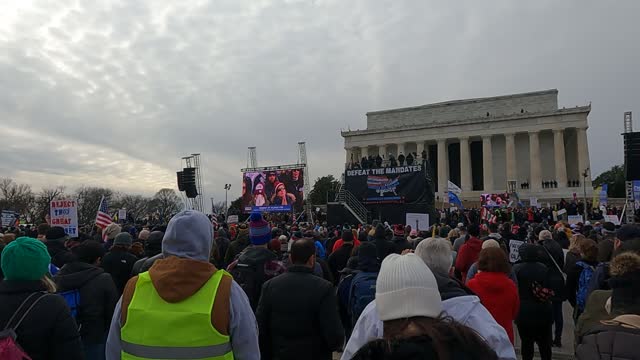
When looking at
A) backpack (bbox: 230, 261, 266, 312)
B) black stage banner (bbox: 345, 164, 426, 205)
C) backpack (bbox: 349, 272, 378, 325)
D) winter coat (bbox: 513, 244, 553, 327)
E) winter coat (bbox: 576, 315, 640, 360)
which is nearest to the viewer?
winter coat (bbox: 576, 315, 640, 360)

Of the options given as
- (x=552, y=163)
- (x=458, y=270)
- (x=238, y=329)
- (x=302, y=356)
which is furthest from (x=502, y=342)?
(x=552, y=163)

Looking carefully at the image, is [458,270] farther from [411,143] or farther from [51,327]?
[411,143]

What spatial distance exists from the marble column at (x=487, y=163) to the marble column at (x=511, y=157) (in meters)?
2.16

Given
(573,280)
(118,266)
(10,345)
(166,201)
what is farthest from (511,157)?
(166,201)

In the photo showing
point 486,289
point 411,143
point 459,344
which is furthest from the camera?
point 411,143

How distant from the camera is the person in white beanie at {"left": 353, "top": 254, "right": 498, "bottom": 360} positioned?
1.75m

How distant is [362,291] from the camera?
503 centimetres

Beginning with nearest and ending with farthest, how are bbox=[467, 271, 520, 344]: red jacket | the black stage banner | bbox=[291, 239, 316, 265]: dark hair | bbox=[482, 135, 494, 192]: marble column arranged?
bbox=[291, 239, 316, 265]: dark hair, bbox=[467, 271, 520, 344]: red jacket, the black stage banner, bbox=[482, 135, 494, 192]: marble column

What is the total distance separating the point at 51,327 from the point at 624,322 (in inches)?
136

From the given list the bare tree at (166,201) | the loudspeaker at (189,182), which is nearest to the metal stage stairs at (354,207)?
the loudspeaker at (189,182)

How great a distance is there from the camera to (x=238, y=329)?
2.63 m

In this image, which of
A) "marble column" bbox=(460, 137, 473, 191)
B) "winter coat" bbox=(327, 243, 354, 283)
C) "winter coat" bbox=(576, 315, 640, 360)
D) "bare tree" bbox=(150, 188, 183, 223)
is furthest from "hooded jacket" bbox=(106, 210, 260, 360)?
"bare tree" bbox=(150, 188, 183, 223)

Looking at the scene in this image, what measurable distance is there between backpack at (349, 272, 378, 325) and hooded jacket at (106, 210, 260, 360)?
2.42 m

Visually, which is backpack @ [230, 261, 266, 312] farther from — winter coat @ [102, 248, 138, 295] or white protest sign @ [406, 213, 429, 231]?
white protest sign @ [406, 213, 429, 231]
